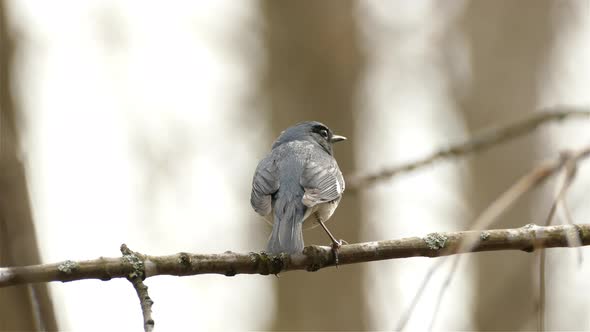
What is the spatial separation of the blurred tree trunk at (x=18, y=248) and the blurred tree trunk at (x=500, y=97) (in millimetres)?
6087

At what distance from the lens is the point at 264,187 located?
4.77m

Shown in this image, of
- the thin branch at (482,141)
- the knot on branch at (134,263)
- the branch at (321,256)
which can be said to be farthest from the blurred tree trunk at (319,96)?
the knot on branch at (134,263)

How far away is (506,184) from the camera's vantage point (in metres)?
8.46

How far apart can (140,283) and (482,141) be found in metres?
2.04

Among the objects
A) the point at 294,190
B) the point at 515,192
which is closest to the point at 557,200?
the point at 515,192

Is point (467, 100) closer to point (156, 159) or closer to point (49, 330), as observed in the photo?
point (156, 159)

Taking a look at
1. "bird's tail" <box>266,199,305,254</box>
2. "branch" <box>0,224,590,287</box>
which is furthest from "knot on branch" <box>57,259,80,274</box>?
"bird's tail" <box>266,199,305,254</box>

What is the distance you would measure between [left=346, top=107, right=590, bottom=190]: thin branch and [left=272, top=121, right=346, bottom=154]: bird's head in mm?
2162

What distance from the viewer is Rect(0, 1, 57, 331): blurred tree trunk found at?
2123 mm

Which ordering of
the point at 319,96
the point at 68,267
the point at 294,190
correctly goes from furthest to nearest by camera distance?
the point at 319,96
the point at 294,190
the point at 68,267

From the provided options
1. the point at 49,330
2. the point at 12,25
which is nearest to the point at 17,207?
the point at 49,330

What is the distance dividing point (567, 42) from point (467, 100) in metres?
1.35

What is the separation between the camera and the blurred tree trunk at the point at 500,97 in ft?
26.8

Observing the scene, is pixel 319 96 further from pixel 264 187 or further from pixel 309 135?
pixel 264 187
